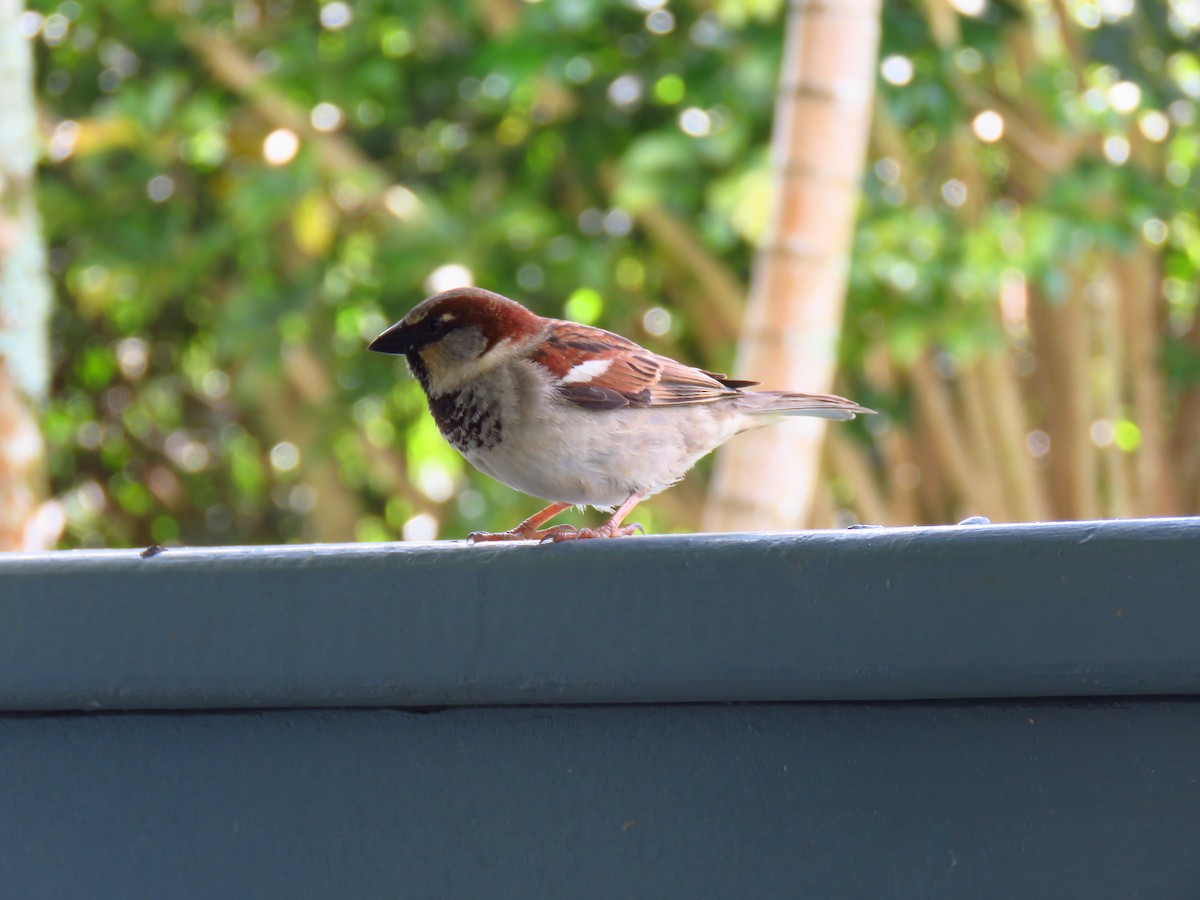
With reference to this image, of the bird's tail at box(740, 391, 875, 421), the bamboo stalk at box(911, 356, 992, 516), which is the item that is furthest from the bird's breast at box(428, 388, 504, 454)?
the bamboo stalk at box(911, 356, 992, 516)

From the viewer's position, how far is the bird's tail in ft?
6.35

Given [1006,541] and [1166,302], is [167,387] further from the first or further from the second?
[1006,541]

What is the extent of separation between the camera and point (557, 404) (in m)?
1.74

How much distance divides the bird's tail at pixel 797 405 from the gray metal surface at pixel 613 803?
3.20ft

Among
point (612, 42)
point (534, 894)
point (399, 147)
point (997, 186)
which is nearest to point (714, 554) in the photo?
point (534, 894)

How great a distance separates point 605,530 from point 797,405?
63 centimetres

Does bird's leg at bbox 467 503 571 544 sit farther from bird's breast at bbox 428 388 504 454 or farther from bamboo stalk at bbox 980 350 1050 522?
Answer: bamboo stalk at bbox 980 350 1050 522

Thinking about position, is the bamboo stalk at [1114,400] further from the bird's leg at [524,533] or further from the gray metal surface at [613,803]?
Answer: the gray metal surface at [613,803]

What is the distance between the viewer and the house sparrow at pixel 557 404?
171 cm

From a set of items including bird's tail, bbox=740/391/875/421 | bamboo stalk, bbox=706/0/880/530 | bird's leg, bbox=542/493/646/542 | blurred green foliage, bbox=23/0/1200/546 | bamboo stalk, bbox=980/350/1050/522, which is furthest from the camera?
bamboo stalk, bbox=980/350/1050/522

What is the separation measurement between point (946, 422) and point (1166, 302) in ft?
3.98

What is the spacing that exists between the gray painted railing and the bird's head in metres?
0.71

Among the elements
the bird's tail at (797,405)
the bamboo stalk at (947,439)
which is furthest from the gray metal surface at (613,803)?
the bamboo stalk at (947,439)

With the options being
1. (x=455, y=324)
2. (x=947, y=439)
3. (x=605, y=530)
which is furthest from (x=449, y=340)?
(x=947, y=439)
